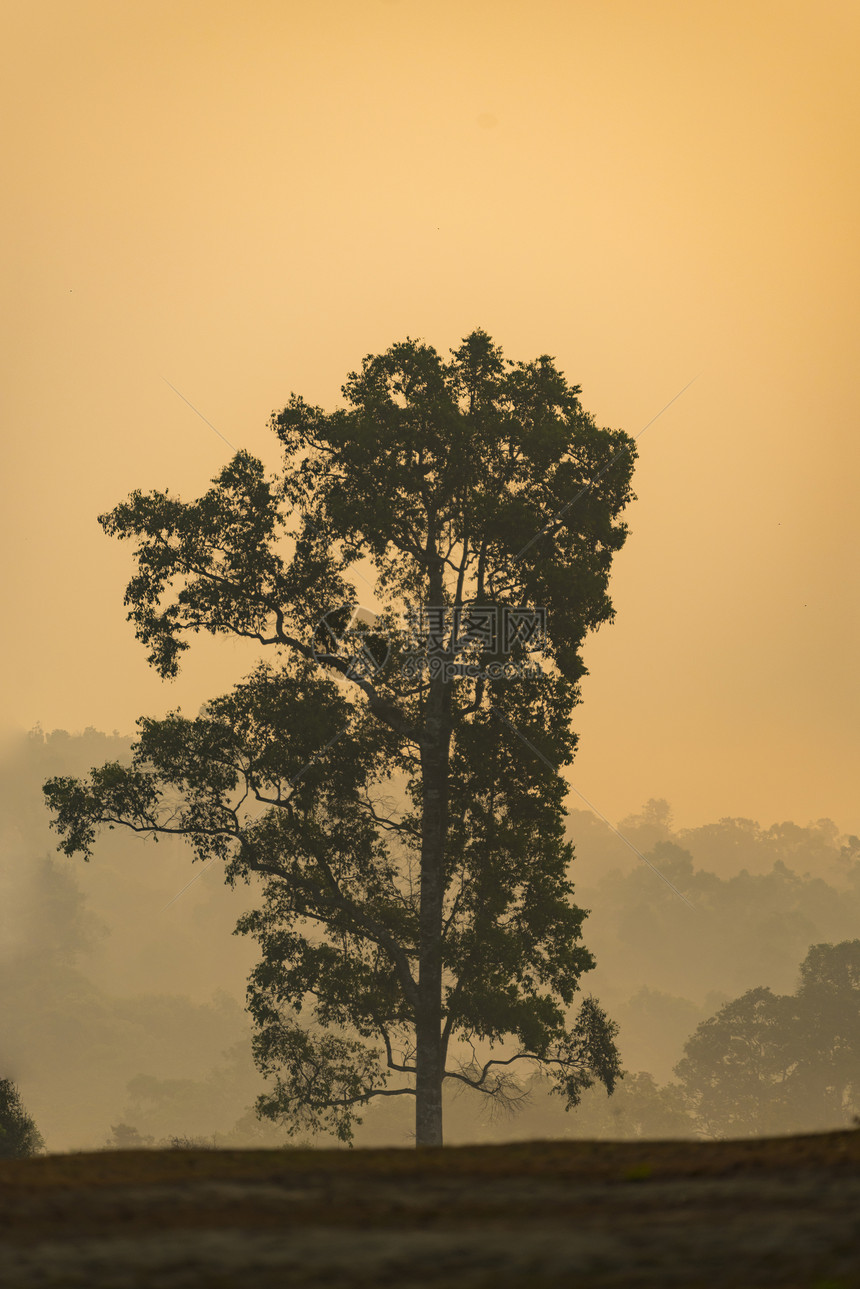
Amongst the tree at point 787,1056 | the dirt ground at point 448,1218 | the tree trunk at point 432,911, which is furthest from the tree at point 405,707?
the tree at point 787,1056

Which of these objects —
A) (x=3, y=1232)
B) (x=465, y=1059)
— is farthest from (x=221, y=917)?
(x=3, y=1232)

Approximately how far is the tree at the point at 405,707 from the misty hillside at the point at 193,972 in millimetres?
71404

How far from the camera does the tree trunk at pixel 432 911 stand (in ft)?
59.2

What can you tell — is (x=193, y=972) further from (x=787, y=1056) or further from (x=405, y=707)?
(x=405, y=707)

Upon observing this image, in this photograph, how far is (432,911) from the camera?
59.4 feet

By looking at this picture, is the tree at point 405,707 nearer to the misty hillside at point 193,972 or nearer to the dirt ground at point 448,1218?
the dirt ground at point 448,1218

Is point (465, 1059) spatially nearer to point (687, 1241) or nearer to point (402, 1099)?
point (402, 1099)

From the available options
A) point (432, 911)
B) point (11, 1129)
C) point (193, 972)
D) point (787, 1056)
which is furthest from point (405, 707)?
point (193, 972)

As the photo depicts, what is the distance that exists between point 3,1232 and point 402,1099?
89.3 meters

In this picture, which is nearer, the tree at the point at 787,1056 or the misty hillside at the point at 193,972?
the tree at the point at 787,1056

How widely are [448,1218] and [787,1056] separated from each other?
81035 millimetres

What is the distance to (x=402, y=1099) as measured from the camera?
286ft

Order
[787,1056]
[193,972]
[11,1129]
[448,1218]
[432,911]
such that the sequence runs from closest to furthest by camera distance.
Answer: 1. [448,1218]
2. [432,911]
3. [11,1129]
4. [787,1056]
5. [193,972]

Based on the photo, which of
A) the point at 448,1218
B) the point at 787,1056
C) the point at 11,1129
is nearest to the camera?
the point at 448,1218
